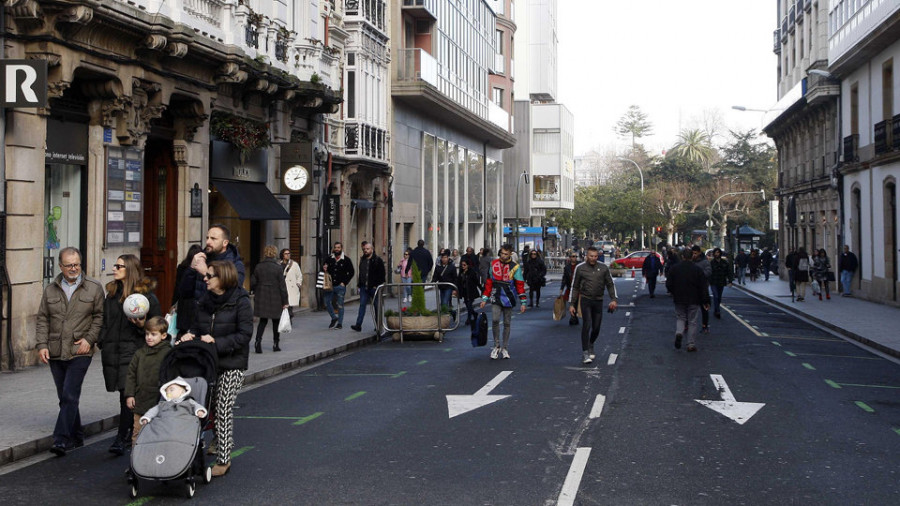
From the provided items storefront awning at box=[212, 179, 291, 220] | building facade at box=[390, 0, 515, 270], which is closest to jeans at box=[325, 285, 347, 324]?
storefront awning at box=[212, 179, 291, 220]

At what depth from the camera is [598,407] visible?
11234mm

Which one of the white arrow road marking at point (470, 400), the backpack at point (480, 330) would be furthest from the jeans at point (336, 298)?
the white arrow road marking at point (470, 400)

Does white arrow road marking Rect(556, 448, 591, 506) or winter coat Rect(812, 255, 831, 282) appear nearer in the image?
white arrow road marking Rect(556, 448, 591, 506)

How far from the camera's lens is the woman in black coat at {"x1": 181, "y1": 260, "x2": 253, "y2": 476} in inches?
315

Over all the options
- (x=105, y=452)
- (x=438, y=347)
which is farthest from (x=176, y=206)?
(x=105, y=452)

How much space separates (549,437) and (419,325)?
1062cm

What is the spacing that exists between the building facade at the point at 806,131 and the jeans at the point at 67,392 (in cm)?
3236

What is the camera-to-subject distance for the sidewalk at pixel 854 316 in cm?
2037

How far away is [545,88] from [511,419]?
236ft

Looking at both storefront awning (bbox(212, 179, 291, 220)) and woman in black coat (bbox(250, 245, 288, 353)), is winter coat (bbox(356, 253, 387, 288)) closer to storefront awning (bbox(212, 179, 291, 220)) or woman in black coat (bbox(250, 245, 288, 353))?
storefront awning (bbox(212, 179, 291, 220))

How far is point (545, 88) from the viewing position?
80438 millimetres

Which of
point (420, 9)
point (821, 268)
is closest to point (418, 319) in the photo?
point (420, 9)

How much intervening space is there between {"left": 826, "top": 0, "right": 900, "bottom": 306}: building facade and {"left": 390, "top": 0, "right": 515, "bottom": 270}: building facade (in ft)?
50.5

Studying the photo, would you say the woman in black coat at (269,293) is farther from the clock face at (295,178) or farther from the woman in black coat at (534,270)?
the woman in black coat at (534,270)
